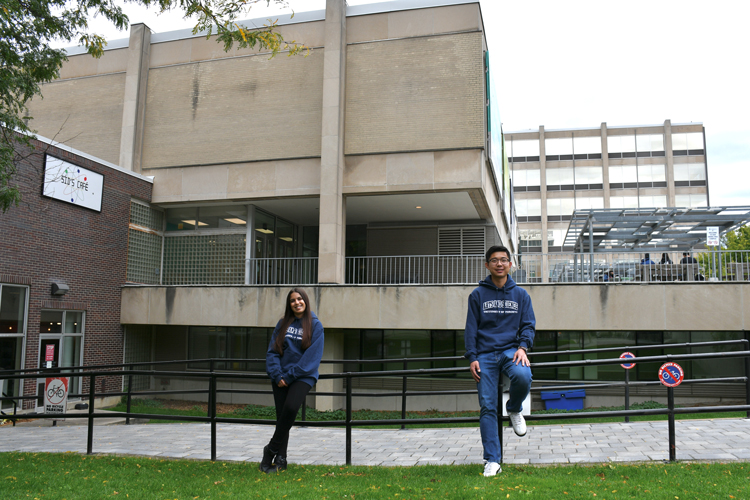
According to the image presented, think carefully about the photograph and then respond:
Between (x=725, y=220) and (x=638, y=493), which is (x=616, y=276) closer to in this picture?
(x=725, y=220)

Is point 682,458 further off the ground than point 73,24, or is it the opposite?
point 73,24

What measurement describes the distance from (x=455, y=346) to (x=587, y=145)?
46.9 metres

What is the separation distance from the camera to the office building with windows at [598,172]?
5716 centimetres

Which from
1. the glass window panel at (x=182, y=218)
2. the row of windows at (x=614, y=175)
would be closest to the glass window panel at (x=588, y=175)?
the row of windows at (x=614, y=175)

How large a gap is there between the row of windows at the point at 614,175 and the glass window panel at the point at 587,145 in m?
1.78

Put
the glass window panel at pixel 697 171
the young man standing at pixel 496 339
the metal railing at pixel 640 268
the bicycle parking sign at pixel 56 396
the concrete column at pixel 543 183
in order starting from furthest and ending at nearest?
the concrete column at pixel 543 183 → the glass window panel at pixel 697 171 → the metal railing at pixel 640 268 → the bicycle parking sign at pixel 56 396 → the young man standing at pixel 496 339

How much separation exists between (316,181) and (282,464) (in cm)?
1343

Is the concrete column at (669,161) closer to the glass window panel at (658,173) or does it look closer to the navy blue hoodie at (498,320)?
the glass window panel at (658,173)

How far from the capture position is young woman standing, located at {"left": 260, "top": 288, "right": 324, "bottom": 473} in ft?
17.9

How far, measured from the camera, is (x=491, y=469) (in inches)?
189

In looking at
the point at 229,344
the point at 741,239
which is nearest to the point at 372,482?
the point at 229,344

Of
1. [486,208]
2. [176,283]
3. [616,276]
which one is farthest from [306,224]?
[616,276]

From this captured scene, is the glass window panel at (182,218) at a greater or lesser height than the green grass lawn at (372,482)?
greater

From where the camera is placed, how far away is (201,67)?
64.6 ft
